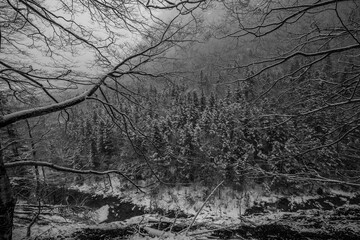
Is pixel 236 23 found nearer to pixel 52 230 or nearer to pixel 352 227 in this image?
pixel 352 227

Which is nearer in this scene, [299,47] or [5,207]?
[5,207]

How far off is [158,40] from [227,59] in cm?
135

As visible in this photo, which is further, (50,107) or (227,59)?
(227,59)

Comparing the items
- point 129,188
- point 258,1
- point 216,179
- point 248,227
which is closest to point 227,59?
point 258,1

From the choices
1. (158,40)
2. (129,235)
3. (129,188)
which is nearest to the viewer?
(129,235)

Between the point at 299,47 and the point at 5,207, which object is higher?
the point at 299,47

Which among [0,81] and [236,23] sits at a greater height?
[236,23]

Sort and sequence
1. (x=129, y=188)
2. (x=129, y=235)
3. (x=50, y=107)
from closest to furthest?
(x=50, y=107), (x=129, y=235), (x=129, y=188)

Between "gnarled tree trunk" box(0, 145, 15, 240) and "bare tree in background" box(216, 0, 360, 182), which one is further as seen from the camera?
"bare tree in background" box(216, 0, 360, 182)

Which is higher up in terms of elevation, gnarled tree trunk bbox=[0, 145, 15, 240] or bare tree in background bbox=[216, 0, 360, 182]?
bare tree in background bbox=[216, 0, 360, 182]

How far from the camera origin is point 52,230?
9.71 feet

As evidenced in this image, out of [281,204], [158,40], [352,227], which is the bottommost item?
[281,204]

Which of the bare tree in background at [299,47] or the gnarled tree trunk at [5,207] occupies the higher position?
the bare tree in background at [299,47]

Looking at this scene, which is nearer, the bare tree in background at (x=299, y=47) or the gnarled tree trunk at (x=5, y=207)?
the gnarled tree trunk at (x=5, y=207)
